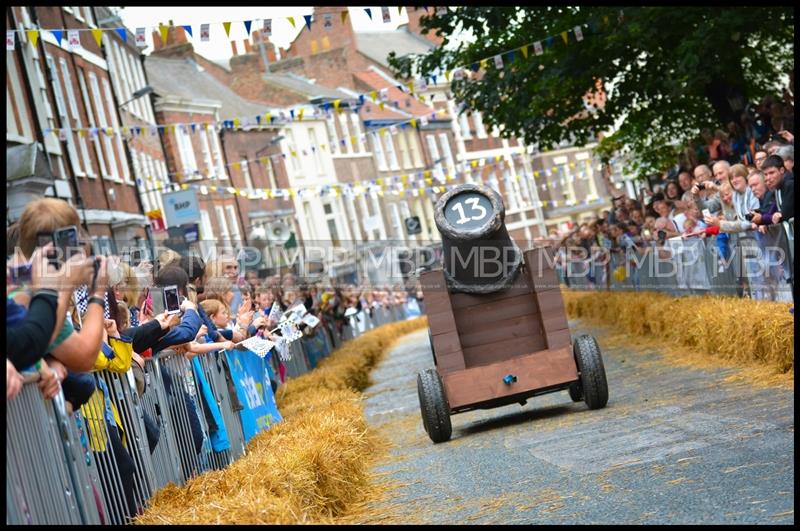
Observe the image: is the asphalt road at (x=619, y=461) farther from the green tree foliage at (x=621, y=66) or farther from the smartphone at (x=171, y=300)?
the green tree foliage at (x=621, y=66)

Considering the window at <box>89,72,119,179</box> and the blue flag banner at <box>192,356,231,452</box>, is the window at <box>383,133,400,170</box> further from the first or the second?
the blue flag banner at <box>192,356,231,452</box>

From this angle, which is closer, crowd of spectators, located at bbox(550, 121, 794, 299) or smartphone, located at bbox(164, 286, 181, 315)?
smartphone, located at bbox(164, 286, 181, 315)

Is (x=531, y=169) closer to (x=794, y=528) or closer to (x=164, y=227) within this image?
(x=164, y=227)

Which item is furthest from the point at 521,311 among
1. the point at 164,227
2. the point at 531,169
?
the point at 531,169

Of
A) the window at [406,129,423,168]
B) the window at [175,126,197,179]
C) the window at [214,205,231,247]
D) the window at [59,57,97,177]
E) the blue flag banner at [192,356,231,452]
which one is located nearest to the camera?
the blue flag banner at [192,356,231,452]

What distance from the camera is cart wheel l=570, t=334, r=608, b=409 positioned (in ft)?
40.5

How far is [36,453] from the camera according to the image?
6.35 meters

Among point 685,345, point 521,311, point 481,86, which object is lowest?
point 685,345

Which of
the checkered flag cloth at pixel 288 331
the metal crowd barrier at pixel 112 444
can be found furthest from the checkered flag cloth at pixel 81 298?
the checkered flag cloth at pixel 288 331

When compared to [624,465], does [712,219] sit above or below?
above

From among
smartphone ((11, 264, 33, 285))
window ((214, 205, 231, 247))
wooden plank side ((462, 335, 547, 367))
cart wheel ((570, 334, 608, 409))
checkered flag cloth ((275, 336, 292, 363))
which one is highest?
window ((214, 205, 231, 247))

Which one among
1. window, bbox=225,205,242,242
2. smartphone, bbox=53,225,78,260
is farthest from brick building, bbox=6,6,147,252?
smartphone, bbox=53,225,78,260

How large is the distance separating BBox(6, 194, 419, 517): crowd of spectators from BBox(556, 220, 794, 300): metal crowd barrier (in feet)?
18.2

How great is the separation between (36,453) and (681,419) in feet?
18.6
